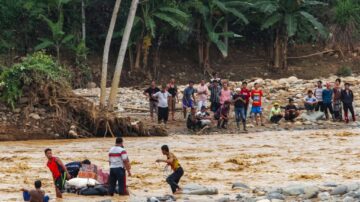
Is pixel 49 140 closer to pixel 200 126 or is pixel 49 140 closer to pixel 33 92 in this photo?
pixel 33 92

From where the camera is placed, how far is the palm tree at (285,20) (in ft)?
128

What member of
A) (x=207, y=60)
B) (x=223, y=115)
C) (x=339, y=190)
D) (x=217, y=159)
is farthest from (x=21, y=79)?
(x=207, y=60)

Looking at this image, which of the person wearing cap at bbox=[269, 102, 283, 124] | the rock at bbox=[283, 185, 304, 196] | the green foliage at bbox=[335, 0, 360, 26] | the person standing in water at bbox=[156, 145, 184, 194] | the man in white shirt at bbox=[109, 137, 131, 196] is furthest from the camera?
the green foliage at bbox=[335, 0, 360, 26]

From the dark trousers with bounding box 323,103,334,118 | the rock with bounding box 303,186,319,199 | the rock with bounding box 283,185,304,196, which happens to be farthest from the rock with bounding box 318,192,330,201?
the dark trousers with bounding box 323,103,334,118

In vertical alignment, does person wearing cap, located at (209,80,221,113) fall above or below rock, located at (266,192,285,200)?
above

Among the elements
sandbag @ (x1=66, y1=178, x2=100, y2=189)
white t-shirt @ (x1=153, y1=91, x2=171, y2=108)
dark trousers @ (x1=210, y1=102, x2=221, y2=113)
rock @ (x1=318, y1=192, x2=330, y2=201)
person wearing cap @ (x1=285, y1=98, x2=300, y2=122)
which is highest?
white t-shirt @ (x1=153, y1=91, x2=171, y2=108)

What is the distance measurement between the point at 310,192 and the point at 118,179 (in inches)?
132

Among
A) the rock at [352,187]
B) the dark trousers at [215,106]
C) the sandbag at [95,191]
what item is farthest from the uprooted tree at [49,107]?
the rock at [352,187]

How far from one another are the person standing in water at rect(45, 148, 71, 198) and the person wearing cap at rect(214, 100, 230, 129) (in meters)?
11.5

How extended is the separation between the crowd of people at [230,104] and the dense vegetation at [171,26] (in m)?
8.80

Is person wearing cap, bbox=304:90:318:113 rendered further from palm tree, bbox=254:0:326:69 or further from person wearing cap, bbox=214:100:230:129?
palm tree, bbox=254:0:326:69

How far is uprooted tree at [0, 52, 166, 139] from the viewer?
86.8 ft

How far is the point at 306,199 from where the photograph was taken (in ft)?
49.8

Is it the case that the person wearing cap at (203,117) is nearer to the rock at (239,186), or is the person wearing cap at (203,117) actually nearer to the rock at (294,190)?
the rock at (239,186)
